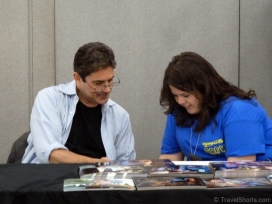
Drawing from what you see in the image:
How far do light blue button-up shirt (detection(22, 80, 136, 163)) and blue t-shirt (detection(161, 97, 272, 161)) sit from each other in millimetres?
437

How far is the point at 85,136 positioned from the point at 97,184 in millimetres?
1079

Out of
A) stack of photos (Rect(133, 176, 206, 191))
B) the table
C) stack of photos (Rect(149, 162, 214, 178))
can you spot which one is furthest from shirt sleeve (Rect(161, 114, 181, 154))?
the table

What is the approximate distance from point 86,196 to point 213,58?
245cm

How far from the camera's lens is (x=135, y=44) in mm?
3924

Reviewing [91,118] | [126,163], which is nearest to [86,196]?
[126,163]

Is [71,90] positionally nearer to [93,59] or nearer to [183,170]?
[93,59]

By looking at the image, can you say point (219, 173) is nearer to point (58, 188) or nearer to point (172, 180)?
point (172, 180)

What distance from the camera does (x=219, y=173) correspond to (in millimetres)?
1875

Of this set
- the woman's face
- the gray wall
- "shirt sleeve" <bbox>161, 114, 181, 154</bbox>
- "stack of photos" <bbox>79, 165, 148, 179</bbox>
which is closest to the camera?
"stack of photos" <bbox>79, 165, 148, 179</bbox>

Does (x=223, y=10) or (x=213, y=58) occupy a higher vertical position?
(x=223, y=10)

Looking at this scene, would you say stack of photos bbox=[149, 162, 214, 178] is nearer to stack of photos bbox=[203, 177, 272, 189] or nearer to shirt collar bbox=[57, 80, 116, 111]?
stack of photos bbox=[203, 177, 272, 189]

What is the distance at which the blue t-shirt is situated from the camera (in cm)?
238

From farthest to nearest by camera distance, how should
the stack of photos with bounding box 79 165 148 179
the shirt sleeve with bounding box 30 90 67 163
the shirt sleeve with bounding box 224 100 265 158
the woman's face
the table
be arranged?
1. the shirt sleeve with bounding box 30 90 67 163
2. the woman's face
3. the shirt sleeve with bounding box 224 100 265 158
4. the stack of photos with bounding box 79 165 148 179
5. the table

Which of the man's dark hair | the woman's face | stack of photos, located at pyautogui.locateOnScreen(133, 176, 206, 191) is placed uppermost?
the man's dark hair
